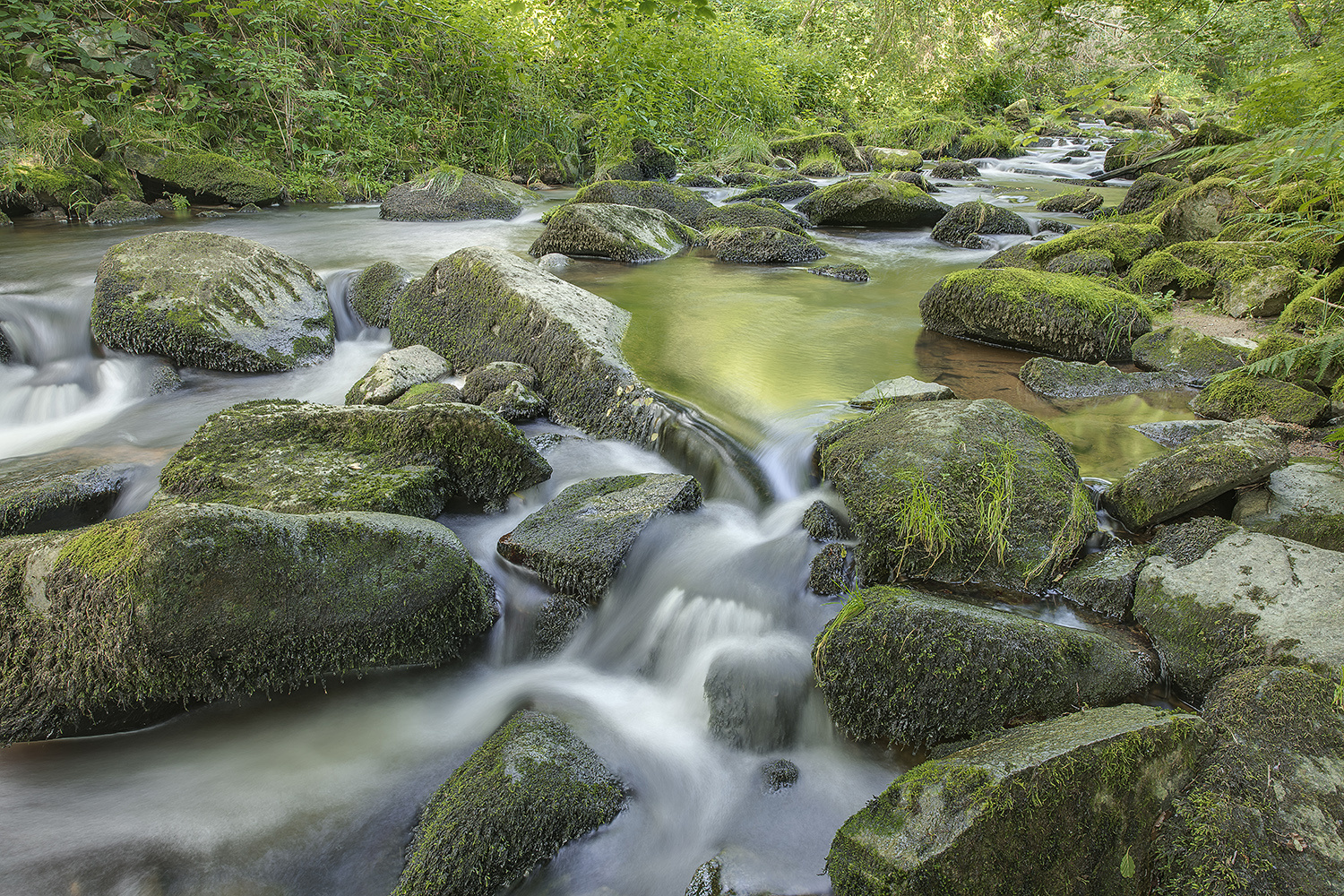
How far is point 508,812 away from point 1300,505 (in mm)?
3596

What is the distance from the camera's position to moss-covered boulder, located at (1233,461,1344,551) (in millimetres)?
3215

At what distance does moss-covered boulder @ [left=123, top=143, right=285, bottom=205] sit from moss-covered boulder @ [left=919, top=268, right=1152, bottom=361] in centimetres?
1040

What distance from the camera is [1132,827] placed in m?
2.02

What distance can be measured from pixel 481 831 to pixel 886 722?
1.44 meters

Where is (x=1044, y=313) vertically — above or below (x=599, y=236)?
below

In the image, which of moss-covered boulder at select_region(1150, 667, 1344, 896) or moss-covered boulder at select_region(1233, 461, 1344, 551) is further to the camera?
moss-covered boulder at select_region(1233, 461, 1344, 551)

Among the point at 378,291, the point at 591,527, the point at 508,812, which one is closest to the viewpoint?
the point at 508,812

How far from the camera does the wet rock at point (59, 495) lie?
3.73m

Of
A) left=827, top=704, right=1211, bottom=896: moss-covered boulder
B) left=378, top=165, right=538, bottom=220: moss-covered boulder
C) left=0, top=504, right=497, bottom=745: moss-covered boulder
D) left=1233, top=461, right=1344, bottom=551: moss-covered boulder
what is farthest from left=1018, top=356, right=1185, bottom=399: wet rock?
left=378, top=165, right=538, bottom=220: moss-covered boulder

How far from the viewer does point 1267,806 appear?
201cm

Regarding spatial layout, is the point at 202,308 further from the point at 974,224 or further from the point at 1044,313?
the point at 974,224

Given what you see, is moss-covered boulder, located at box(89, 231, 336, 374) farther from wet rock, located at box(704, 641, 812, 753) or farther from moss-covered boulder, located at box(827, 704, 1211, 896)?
moss-covered boulder, located at box(827, 704, 1211, 896)

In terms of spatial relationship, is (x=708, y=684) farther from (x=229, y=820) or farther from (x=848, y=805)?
(x=229, y=820)

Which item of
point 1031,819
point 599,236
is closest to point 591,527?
point 1031,819
